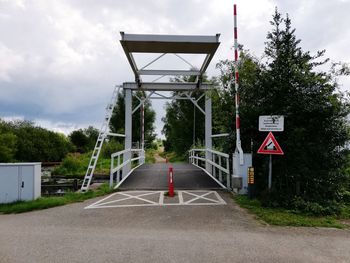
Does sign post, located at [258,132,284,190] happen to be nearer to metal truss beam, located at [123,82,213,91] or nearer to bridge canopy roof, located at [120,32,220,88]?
bridge canopy roof, located at [120,32,220,88]

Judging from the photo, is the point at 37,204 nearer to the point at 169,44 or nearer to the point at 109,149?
the point at 169,44

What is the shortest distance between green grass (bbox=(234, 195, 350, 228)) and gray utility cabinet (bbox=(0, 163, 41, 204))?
20.5 ft

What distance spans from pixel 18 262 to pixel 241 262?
3.18m

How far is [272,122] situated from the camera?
341 inches

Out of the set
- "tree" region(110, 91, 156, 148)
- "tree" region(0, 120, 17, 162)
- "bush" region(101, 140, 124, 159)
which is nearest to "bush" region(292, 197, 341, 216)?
"tree" region(0, 120, 17, 162)

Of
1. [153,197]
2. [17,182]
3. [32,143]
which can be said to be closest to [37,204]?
[17,182]

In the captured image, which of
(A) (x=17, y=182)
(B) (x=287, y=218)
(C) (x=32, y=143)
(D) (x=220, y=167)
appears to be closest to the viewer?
(B) (x=287, y=218)

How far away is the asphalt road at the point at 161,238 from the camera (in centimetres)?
471

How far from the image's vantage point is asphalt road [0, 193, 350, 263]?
4715mm

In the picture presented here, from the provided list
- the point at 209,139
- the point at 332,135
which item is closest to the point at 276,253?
the point at 332,135

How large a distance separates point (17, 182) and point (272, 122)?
7.61 meters

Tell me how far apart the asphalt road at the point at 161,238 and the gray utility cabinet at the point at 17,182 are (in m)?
1.54

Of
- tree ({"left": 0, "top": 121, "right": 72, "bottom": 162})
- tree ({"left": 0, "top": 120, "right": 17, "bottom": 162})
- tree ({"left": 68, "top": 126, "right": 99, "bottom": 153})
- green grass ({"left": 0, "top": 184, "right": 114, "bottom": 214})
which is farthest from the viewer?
tree ({"left": 68, "top": 126, "right": 99, "bottom": 153})

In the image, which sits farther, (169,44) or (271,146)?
(169,44)
